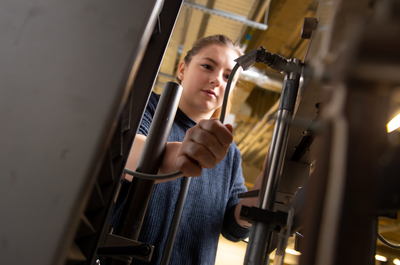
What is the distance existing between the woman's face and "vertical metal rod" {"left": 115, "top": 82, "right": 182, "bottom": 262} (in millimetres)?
480

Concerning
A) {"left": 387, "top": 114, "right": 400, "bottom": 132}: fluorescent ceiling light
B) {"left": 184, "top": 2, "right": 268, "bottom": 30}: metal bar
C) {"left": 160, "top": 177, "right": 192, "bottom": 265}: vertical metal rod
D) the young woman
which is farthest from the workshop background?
{"left": 387, "top": 114, "right": 400, "bottom": 132}: fluorescent ceiling light

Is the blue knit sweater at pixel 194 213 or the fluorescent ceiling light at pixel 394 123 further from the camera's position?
the blue knit sweater at pixel 194 213

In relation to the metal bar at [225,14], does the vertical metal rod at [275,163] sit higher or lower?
lower

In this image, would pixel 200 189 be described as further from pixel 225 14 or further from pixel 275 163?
pixel 225 14

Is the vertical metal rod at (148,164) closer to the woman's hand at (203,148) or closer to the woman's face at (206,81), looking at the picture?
the woman's hand at (203,148)

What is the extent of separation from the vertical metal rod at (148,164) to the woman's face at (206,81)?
480 millimetres

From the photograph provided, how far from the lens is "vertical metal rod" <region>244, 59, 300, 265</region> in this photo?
1.07 ft

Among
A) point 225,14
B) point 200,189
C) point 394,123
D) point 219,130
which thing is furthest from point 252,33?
point 394,123

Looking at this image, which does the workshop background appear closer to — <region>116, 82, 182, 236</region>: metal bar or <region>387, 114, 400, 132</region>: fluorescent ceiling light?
<region>116, 82, 182, 236</region>: metal bar

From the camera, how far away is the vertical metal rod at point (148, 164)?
431mm

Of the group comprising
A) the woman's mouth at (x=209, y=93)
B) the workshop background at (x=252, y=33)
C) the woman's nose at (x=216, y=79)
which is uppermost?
the workshop background at (x=252, y=33)

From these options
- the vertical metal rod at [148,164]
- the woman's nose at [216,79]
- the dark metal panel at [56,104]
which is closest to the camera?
the dark metal panel at [56,104]

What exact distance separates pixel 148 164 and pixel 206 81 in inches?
22.9

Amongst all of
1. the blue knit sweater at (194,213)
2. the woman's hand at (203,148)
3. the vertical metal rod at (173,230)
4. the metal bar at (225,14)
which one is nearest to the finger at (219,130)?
the woman's hand at (203,148)
